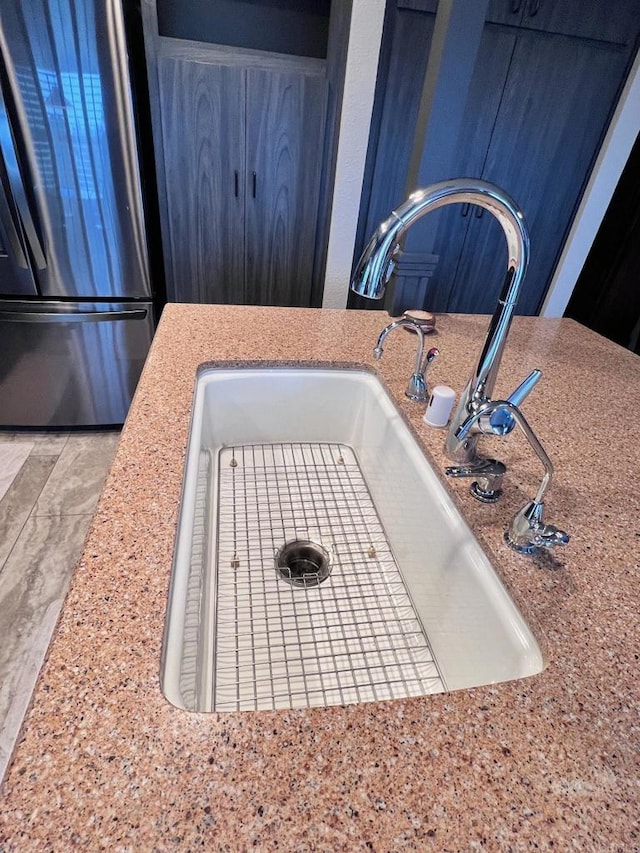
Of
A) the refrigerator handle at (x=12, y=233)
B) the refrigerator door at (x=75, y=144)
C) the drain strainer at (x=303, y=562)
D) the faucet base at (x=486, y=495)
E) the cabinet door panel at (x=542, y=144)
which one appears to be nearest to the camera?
the faucet base at (x=486, y=495)

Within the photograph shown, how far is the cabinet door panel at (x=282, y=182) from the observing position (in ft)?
6.17

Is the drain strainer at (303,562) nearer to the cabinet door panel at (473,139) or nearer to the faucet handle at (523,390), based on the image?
the faucet handle at (523,390)

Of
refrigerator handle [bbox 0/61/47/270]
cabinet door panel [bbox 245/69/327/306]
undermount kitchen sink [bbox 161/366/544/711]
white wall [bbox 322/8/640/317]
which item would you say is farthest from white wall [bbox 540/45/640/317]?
refrigerator handle [bbox 0/61/47/270]

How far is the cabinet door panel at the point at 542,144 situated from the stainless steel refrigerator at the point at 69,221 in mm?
1763

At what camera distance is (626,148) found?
2369 millimetres

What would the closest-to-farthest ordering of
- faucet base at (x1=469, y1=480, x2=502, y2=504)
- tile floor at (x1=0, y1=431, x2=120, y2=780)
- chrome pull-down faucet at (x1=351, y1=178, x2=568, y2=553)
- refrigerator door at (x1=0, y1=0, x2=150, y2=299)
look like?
1. chrome pull-down faucet at (x1=351, y1=178, x2=568, y2=553)
2. faucet base at (x1=469, y1=480, x2=502, y2=504)
3. tile floor at (x1=0, y1=431, x2=120, y2=780)
4. refrigerator door at (x1=0, y1=0, x2=150, y2=299)

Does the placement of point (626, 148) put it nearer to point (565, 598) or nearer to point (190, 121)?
point (190, 121)

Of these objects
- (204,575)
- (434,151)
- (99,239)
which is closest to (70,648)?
(204,575)

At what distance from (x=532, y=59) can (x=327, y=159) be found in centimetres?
111

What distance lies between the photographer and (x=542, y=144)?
2328 millimetres

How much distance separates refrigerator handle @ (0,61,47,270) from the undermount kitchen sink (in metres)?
1.39

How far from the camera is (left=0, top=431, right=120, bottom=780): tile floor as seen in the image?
1277 millimetres

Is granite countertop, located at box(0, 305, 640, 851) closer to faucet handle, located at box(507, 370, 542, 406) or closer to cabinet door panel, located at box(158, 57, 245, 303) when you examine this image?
faucet handle, located at box(507, 370, 542, 406)

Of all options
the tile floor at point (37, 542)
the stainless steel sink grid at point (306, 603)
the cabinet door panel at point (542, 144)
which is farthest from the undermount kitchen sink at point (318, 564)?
the cabinet door panel at point (542, 144)
